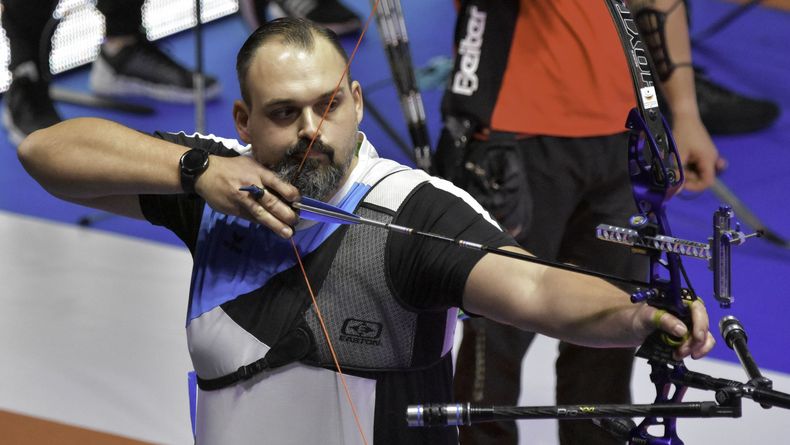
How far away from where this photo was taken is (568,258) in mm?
2598

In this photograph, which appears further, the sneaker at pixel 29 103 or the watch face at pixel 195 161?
the sneaker at pixel 29 103

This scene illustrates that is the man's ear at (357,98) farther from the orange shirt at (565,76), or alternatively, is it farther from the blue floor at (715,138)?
the blue floor at (715,138)

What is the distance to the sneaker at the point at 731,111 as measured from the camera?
201 inches

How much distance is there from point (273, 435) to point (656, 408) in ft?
2.03

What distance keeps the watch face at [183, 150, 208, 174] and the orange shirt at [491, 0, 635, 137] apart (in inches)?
34.2

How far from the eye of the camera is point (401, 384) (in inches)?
70.1

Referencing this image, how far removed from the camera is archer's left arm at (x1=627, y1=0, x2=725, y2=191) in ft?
8.18

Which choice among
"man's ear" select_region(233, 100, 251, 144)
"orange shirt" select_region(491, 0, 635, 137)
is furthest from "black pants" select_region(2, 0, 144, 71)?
"man's ear" select_region(233, 100, 251, 144)

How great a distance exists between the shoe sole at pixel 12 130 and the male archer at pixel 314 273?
11.6 ft

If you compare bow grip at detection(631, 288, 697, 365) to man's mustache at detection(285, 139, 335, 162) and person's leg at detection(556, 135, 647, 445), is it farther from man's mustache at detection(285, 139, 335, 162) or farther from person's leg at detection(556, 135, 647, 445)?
person's leg at detection(556, 135, 647, 445)

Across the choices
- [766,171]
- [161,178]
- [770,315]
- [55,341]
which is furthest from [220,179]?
[766,171]

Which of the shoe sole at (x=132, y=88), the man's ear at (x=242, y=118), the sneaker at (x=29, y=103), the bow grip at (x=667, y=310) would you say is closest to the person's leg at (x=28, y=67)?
the sneaker at (x=29, y=103)

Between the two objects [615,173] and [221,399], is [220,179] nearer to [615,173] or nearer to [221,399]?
[221,399]

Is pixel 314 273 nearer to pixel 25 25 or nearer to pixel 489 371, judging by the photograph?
pixel 489 371
